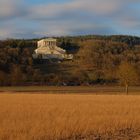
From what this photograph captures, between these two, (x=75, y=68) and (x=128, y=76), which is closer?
(x=128, y=76)

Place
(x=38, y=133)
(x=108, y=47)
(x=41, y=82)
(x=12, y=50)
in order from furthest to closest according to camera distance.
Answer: (x=108, y=47), (x=12, y=50), (x=41, y=82), (x=38, y=133)

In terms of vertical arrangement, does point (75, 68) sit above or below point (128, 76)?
below

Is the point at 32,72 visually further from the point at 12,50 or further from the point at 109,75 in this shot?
the point at 12,50

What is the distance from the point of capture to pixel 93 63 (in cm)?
17650

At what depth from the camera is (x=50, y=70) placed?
156 meters

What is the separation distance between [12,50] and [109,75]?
53.6m

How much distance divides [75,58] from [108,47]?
43.0ft

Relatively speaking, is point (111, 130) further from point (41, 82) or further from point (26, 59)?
point (26, 59)

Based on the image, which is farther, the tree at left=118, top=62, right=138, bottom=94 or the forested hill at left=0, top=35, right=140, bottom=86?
the forested hill at left=0, top=35, right=140, bottom=86

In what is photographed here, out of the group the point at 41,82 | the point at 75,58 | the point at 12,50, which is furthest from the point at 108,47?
the point at 41,82

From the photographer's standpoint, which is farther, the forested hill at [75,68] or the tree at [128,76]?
the forested hill at [75,68]

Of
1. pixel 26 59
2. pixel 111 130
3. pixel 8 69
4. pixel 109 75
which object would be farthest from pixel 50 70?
pixel 111 130

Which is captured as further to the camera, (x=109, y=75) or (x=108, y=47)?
(x=108, y=47)

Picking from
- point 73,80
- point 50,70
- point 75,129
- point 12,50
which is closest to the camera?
point 75,129
